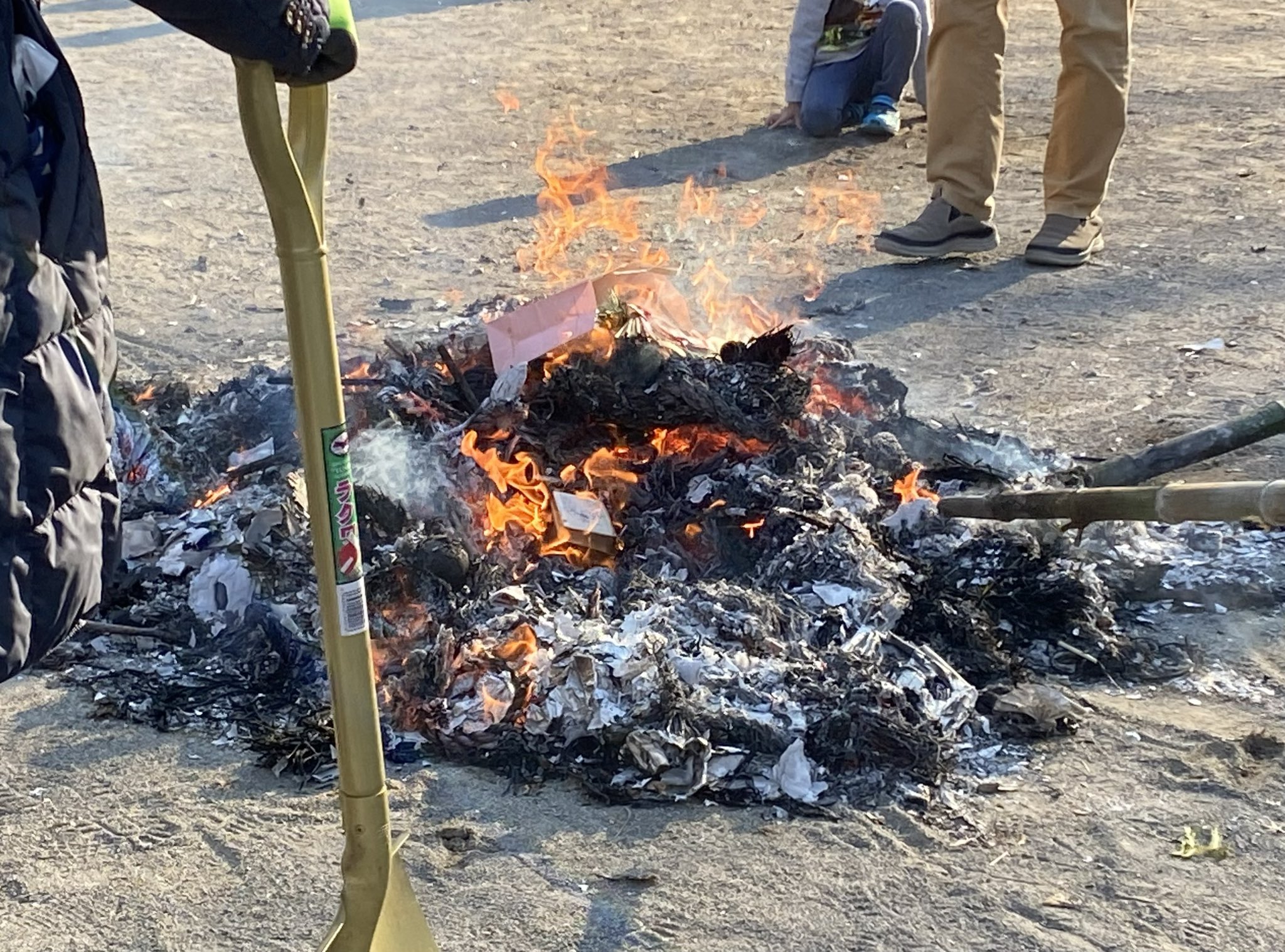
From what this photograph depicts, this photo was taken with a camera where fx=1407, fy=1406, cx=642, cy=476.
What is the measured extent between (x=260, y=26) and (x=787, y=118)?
24.1ft

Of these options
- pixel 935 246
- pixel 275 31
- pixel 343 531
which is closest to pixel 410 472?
pixel 343 531

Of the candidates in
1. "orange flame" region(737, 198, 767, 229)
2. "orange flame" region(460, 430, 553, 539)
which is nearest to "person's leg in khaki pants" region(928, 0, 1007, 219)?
"orange flame" region(737, 198, 767, 229)

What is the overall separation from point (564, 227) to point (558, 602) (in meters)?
3.27

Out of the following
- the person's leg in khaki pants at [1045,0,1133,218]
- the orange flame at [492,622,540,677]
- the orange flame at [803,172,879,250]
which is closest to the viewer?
the orange flame at [492,622,540,677]

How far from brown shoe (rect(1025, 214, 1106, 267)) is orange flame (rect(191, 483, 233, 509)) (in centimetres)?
379

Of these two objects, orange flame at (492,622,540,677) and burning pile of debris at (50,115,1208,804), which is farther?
orange flame at (492,622,540,677)

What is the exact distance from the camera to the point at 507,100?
9.47 m

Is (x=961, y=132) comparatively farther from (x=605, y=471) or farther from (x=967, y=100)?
(x=605, y=471)

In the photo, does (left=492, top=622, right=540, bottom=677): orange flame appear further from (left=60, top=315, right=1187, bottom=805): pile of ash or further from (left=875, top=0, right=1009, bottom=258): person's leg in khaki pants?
(left=875, top=0, right=1009, bottom=258): person's leg in khaki pants

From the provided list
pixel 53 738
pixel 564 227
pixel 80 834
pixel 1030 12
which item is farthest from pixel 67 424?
pixel 1030 12

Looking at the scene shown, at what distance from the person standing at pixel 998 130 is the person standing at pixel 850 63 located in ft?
6.93

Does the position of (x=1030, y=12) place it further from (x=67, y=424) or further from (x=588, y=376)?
(x=67, y=424)

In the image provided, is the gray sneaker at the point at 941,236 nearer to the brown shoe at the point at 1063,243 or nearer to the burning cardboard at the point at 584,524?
the brown shoe at the point at 1063,243

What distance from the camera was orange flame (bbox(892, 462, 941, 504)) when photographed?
4.21 meters
